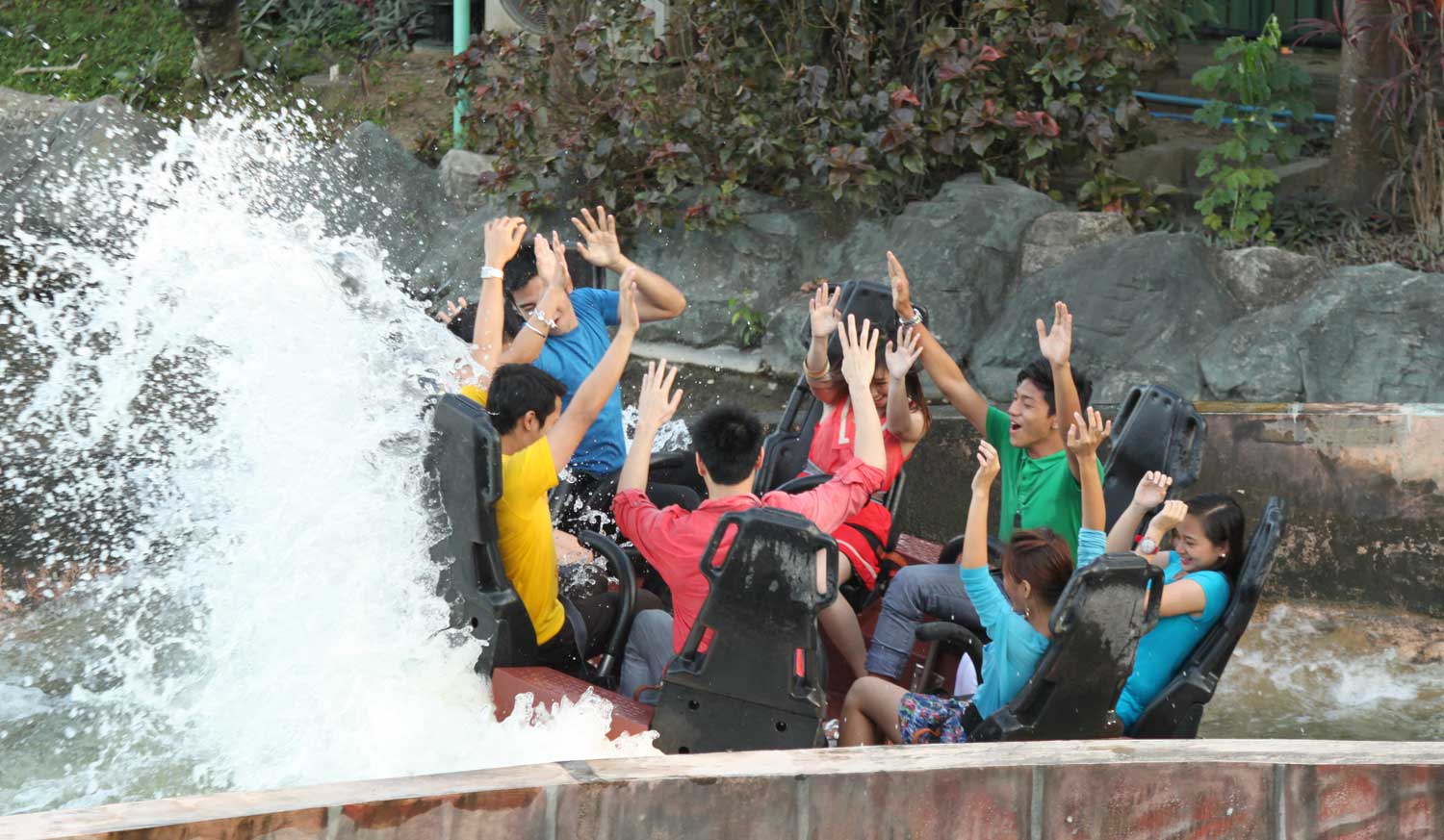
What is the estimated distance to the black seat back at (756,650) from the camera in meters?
3.16

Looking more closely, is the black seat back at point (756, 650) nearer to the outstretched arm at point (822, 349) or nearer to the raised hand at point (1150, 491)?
the raised hand at point (1150, 491)

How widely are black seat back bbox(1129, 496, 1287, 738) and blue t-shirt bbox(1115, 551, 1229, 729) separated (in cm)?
2

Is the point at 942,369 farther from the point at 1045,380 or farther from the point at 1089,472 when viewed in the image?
the point at 1089,472

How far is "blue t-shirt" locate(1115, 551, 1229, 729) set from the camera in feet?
11.9

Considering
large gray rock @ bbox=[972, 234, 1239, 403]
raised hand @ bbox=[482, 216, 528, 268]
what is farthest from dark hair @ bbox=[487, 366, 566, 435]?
large gray rock @ bbox=[972, 234, 1239, 403]

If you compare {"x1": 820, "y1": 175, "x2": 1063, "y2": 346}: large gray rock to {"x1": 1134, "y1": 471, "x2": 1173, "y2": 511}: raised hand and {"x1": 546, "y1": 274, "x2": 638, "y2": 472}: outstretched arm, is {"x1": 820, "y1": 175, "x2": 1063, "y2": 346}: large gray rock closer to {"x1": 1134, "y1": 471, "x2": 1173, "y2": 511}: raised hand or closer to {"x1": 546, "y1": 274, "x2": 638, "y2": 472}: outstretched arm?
{"x1": 1134, "y1": 471, "x2": 1173, "y2": 511}: raised hand

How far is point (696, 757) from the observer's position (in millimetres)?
2898

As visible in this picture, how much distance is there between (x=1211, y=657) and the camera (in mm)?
3557

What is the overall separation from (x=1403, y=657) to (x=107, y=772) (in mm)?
4007

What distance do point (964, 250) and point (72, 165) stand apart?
5152mm

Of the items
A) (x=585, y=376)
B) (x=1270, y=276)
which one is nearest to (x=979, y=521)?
(x=585, y=376)

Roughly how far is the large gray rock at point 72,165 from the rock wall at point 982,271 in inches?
0.4

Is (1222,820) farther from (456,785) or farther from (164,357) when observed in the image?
(164,357)

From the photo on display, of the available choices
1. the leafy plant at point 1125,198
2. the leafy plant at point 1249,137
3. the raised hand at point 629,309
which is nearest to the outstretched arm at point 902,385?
the raised hand at point 629,309
